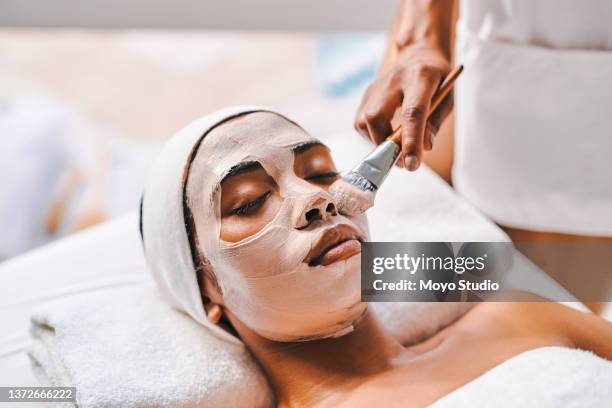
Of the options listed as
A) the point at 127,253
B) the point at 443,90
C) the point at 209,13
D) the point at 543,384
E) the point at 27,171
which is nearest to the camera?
the point at 543,384

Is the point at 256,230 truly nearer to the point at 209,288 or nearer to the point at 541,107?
the point at 209,288

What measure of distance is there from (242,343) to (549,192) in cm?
50

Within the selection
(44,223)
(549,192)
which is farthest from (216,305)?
(44,223)

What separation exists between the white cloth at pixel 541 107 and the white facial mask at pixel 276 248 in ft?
0.94

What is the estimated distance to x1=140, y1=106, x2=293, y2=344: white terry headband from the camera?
0.89 meters

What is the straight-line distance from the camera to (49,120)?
1.78m

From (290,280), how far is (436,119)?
0.29 metres

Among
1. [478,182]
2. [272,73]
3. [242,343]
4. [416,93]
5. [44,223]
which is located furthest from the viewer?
[272,73]

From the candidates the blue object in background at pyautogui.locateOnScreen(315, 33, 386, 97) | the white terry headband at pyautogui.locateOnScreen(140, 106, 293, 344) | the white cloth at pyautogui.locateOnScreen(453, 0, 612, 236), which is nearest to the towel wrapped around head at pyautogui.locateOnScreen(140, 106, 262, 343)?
the white terry headband at pyautogui.locateOnScreen(140, 106, 293, 344)

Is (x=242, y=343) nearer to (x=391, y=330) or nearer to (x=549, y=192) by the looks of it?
(x=391, y=330)

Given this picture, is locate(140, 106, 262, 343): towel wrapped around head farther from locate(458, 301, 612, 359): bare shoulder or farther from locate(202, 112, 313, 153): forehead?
locate(458, 301, 612, 359): bare shoulder

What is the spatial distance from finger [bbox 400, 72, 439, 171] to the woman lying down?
107 mm

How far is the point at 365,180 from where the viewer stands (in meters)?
0.80

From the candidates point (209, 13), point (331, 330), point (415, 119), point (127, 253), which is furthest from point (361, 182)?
point (209, 13)
